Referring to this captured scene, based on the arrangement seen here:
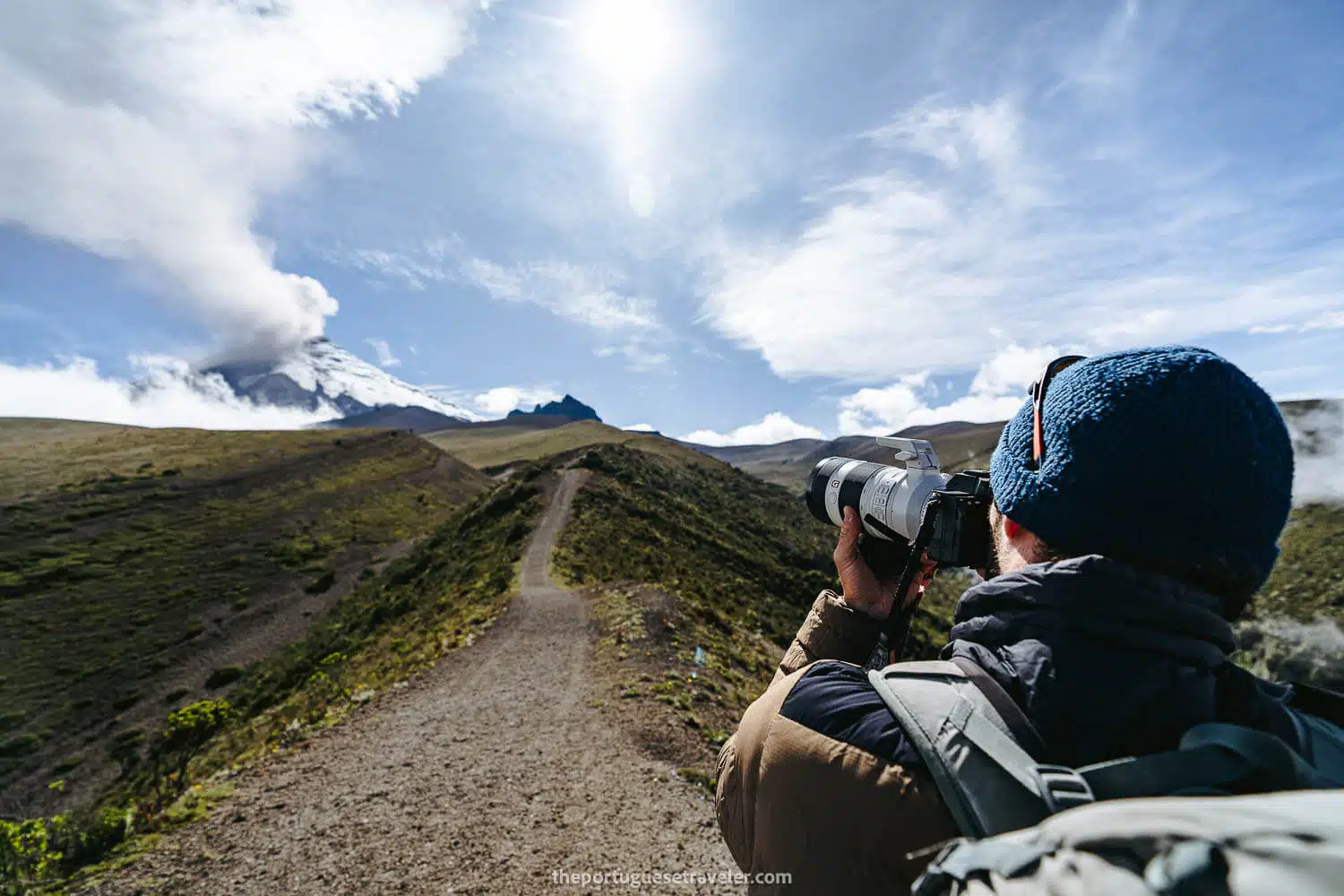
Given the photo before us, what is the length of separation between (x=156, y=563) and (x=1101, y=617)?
6163 cm

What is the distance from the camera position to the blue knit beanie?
1.37m

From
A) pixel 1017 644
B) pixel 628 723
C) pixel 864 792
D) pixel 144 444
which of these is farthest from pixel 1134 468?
pixel 144 444

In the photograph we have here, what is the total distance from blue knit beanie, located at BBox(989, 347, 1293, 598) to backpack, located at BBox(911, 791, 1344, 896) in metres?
0.65

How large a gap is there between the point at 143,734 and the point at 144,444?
80334 millimetres

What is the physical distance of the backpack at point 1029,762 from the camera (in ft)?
3.62

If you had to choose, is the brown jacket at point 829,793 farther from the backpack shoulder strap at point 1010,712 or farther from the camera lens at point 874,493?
the camera lens at point 874,493

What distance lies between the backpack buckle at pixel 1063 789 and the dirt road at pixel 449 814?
6.93 metres

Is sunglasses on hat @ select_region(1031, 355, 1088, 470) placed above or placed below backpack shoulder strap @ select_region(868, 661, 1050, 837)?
above

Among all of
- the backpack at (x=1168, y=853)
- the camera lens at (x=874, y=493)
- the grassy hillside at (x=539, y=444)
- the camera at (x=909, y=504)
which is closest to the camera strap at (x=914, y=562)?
the camera at (x=909, y=504)

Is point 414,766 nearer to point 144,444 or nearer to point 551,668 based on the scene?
point 551,668

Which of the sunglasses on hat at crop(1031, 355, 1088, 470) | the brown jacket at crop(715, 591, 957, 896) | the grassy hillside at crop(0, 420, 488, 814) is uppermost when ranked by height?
the sunglasses on hat at crop(1031, 355, 1088, 470)

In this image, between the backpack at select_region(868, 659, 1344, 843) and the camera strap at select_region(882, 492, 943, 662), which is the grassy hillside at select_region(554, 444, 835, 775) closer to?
the camera strap at select_region(882, 492, 943, 662)

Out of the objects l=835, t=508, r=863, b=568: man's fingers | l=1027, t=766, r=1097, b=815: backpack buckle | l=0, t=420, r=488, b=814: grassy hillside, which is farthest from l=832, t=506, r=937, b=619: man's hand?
l=0, t=420, r=488, b=814: grassy hillside

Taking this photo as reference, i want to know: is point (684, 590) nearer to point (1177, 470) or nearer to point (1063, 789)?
point (1177, 470)
